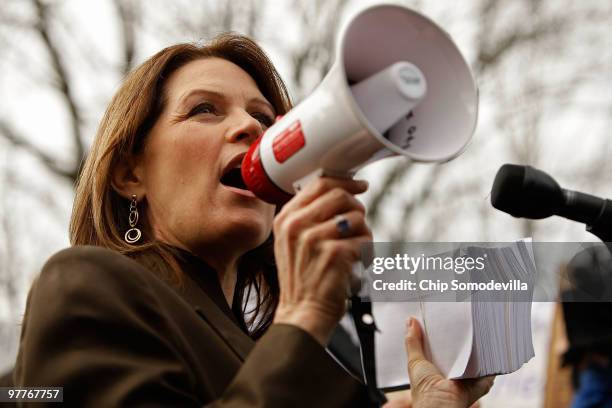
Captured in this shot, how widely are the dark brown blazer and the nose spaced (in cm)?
60

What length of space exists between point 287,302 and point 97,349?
0.36 meters

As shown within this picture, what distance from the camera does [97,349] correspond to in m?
1.41

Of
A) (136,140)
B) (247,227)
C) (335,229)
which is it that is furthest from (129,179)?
(335,229)

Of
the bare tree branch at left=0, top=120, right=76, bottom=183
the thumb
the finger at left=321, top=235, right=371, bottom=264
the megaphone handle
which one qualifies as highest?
the bare tree branch at left=0, top=120, right=76, bottom=183

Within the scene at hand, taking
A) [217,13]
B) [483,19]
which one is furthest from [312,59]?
[483,19]

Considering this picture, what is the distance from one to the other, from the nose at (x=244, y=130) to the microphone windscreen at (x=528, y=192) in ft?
2.56

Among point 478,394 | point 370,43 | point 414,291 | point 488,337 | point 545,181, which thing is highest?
point 370,43

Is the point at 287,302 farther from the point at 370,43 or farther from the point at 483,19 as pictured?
the point at 483,19

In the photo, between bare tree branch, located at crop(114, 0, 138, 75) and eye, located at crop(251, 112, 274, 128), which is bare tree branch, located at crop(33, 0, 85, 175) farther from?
eye, located at crop(251, 112, 274, 128)

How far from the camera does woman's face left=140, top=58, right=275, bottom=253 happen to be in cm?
204

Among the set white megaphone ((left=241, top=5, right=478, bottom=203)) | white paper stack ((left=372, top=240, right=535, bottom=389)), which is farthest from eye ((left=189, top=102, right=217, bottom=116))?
white paper stack ((left=372, top=240, right=535, bottom=389))

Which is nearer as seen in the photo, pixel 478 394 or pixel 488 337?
pixel 488 337

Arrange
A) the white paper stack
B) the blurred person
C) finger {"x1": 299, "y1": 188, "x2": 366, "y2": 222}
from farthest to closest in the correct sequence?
the blurred person, the white paper stack, finger {"x1": 299, "y1": 188, "x2": 366, "y2": 222}

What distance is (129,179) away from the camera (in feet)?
7.39
